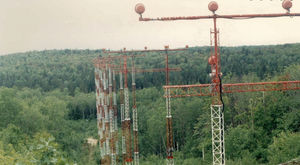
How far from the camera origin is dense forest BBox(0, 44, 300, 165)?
31547 millimetres

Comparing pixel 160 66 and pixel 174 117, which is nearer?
pixel 174 117

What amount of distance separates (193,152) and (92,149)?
14.3 m

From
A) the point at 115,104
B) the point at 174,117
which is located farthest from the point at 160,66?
the point at 115,104

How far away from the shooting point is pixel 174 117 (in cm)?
4744

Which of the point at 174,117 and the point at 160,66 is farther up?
the point at 160,66

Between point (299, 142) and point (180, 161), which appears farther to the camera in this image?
point (180, 161)

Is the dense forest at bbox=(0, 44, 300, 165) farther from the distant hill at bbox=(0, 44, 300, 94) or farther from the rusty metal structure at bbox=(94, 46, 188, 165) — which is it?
the rusty metal structure at bbox=(94, 46, 188, 165)

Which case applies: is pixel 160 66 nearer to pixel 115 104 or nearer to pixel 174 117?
pixel 174 117

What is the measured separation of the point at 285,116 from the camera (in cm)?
3334

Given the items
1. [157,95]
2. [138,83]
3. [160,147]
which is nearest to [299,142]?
[160,147]

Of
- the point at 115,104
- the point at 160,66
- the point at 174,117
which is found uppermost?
the point at 160,66

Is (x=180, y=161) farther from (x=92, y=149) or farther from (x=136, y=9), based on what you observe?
(x=136, y=9)

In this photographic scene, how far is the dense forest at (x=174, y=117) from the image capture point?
104ft

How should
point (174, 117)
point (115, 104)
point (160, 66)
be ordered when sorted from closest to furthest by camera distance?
point (115, 104) < point (174, 117) < point (160, 66)
